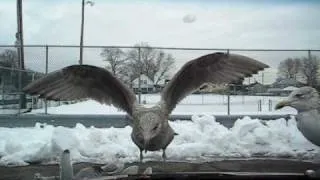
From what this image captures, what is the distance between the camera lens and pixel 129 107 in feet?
26.0

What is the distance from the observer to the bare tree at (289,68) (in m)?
14.3

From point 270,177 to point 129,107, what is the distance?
4.90 m

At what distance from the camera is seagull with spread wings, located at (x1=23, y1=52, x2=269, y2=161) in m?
7.28

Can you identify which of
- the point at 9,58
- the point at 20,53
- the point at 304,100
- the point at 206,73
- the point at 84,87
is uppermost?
the point at 20,53

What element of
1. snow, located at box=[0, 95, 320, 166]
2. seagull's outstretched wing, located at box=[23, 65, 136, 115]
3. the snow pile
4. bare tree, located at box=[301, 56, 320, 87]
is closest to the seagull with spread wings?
seagull's outstretched wing, located at box=[23, 65, 136, 115]

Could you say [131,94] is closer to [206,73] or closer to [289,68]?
[206,73]

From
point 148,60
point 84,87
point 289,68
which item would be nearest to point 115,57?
point 148,60

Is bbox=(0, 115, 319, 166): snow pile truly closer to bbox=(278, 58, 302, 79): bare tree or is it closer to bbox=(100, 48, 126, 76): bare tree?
bbox=(278, 58, 302, 79): bare tree

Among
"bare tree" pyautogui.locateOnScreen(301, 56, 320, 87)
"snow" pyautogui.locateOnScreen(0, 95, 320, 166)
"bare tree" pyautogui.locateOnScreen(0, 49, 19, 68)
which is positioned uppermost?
"bare tree" pyautogui.locateOnScreen(0, 49, 19, 68)

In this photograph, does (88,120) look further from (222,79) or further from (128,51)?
(222,79)

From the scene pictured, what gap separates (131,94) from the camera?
7949 millimetres

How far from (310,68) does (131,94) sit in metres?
8.42

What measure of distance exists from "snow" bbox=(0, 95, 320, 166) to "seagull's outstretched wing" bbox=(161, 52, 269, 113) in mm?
1580

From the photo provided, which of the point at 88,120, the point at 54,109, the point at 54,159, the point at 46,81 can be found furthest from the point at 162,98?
the point at 54,109
